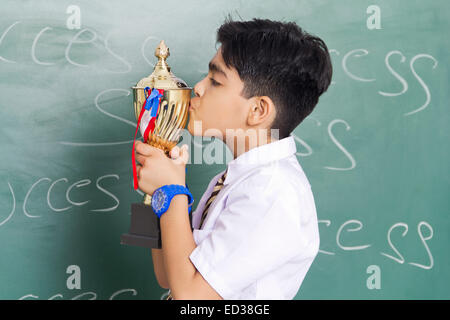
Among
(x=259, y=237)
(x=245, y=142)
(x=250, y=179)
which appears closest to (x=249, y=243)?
(x=259, y=237)

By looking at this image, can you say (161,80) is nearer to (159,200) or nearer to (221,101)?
(221,101)

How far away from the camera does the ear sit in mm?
935

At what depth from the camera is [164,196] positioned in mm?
875

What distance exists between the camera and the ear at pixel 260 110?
94cm

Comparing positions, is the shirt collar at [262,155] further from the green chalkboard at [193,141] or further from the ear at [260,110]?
the green chalkboard at [193,141]

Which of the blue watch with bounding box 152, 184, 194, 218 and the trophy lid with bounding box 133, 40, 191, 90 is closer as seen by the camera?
the blue watch with bounding box 152, 184, 194, 218

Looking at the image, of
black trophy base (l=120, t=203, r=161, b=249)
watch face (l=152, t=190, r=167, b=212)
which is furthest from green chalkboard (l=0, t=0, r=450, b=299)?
watch face (l=152, t=190, r=167, b=212)

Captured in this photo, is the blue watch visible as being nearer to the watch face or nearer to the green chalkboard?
the watch face

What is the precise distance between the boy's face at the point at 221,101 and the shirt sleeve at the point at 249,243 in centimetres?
18

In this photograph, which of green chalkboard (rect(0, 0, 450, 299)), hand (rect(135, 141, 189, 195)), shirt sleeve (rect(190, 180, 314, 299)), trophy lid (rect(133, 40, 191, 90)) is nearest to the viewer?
shirt sleeve (rect(190, 180, 314, 299))

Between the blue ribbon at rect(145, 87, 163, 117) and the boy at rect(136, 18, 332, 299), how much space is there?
7cm

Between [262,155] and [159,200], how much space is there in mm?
214

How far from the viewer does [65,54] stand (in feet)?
4.50
